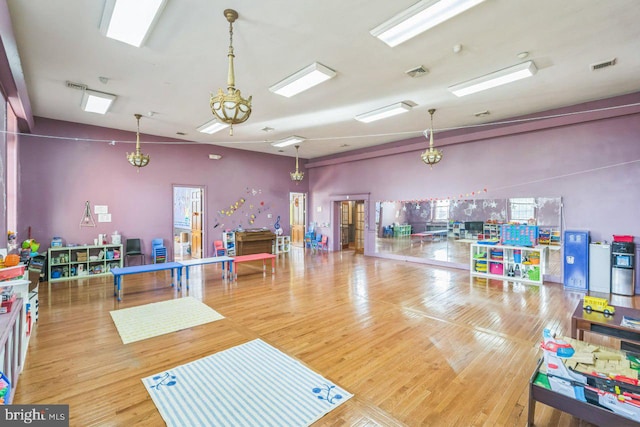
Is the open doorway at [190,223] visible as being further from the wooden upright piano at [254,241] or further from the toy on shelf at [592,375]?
the toy on shelf at [592,375]

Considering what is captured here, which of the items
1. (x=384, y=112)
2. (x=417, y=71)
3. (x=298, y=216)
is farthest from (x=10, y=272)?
(x=298, y=216)

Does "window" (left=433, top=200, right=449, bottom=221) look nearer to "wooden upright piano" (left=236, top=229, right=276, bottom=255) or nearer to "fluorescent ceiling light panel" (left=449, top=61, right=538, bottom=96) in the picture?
"fluorescent ceiling light panel" (left=449, top=61, right=538, bottom=96)

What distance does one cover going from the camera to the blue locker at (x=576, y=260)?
527 cm

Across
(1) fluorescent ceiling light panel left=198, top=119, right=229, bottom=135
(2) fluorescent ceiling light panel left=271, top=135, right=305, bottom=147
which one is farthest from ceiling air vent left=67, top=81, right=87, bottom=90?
(2) fluorescent ceiling light panel left=271, top=135, right=305, bottom=147

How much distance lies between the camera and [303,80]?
163 inches

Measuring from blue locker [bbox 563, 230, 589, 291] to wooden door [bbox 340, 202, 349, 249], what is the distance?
21.7ft

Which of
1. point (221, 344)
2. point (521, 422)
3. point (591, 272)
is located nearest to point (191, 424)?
point (221, 344)

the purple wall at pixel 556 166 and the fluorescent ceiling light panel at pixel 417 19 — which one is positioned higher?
the fluorescent ceiling light panel at pixel 417 19

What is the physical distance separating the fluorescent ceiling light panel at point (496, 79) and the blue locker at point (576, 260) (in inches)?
133

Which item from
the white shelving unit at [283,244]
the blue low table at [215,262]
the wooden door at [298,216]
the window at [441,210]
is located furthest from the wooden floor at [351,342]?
the wooden door at [298,216]

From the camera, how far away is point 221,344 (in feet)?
10.6

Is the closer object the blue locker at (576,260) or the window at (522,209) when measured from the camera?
the blue locker at (576,260)

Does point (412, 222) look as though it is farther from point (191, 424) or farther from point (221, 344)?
point (191, 424)

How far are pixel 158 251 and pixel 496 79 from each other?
8.04 m
